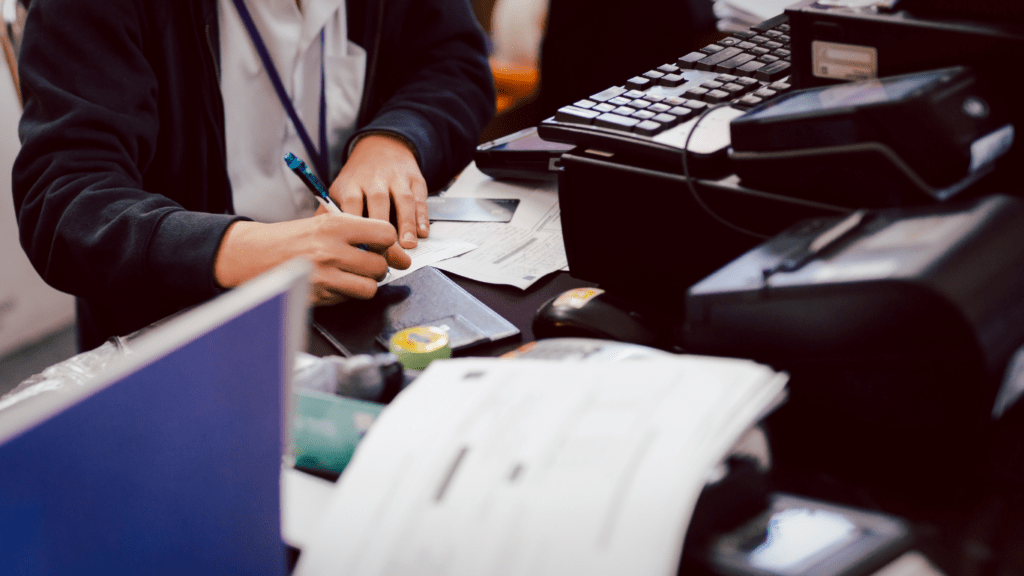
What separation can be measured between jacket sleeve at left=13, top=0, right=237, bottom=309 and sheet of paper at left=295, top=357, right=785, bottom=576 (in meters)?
0.47

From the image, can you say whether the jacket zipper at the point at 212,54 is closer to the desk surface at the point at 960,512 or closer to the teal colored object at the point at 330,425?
the teal colored object at the point at 330,425

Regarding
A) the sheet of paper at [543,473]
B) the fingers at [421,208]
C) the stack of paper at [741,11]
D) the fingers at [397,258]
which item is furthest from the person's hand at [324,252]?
the stack of paper at [741,11]

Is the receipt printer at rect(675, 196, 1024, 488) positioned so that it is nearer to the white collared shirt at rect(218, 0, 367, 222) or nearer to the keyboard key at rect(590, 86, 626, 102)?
the keyboard key at rect(590, 86, 626, 102)

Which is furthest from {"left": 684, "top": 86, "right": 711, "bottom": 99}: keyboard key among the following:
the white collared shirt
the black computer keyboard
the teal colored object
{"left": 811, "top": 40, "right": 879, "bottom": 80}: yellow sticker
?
the white collared shirt

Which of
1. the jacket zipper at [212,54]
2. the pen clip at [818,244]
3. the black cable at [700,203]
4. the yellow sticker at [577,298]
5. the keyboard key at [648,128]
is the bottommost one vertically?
the yellow sticker at [577,298]

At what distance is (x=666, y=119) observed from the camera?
0.66 m

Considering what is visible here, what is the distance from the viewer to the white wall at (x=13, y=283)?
1.93m

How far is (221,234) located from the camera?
0.77 meters

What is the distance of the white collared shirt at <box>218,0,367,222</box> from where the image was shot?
39.1 inches

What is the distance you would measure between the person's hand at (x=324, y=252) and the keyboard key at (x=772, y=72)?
40cm

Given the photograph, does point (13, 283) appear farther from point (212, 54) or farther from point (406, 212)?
point (406, 212)

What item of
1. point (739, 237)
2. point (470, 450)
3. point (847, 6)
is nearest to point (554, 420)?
point (470, 450)

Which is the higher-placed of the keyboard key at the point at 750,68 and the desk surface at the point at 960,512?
the keyboard key at the point at 750,68

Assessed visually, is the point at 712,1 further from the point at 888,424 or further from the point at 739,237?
the point at 888,424
